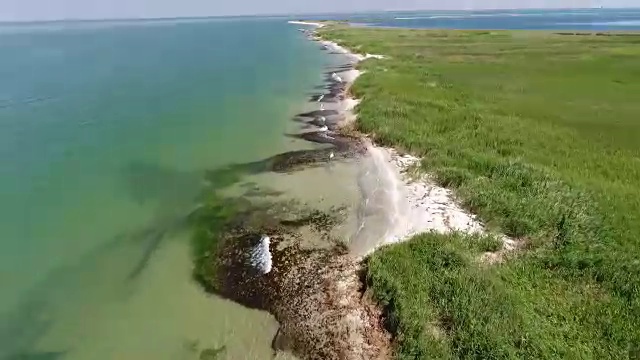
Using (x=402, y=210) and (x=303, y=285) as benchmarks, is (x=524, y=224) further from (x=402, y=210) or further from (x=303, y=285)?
(x=303, y=285)

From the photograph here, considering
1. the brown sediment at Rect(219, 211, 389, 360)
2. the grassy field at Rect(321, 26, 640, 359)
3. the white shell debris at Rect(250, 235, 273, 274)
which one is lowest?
the white shell debris at Rect(250, 235, 273, 274)

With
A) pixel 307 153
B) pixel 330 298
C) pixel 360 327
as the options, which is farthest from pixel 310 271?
pixel 307 153

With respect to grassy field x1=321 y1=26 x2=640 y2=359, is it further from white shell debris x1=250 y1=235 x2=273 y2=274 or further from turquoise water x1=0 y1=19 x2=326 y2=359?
turquoise water x1=0 y1=19 x2=326 y2=359

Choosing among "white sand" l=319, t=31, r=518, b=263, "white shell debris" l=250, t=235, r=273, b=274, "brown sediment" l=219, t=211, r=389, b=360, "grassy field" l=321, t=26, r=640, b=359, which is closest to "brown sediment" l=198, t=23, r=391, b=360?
"brown sediment" l=219, t=211, r=389, b=360

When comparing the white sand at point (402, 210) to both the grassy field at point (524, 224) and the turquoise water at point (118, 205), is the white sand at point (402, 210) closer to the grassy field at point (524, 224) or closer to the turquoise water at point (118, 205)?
the grassy field at point (524, 224)

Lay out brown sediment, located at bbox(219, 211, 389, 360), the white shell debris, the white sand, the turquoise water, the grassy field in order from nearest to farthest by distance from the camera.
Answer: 1. the grassy field
2. brown sediment, located at bbox(219, 211, 389, 360)
3. the turquoise water
4. the white shell debris
5. the white sand

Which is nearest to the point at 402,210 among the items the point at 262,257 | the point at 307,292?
the point at 262,257

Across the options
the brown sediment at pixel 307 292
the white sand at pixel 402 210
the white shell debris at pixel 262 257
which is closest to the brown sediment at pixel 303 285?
the brown sediment at pixel 307 292
